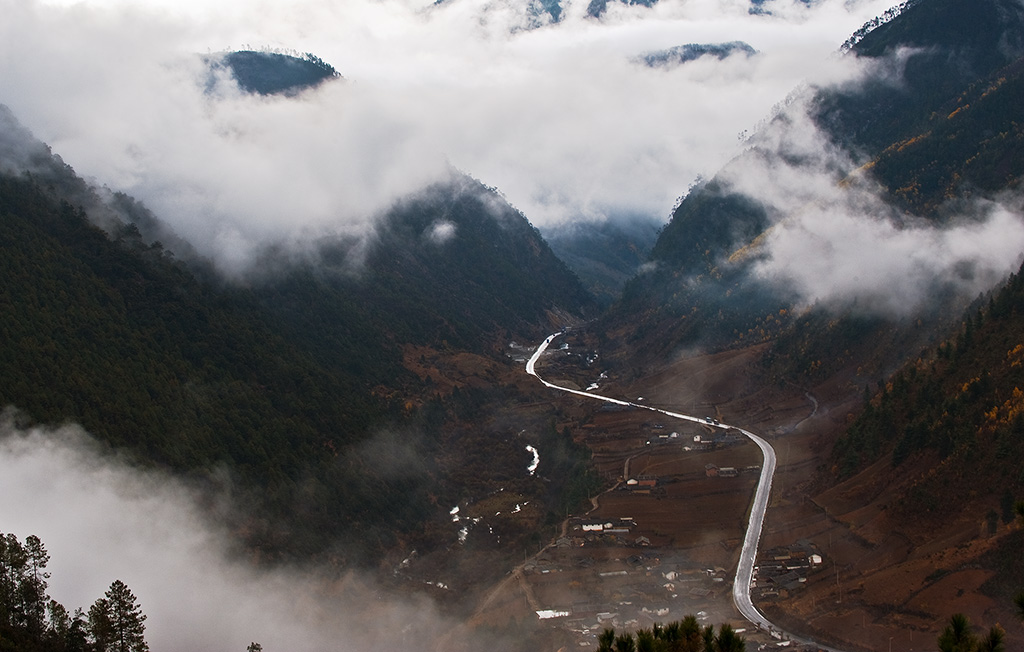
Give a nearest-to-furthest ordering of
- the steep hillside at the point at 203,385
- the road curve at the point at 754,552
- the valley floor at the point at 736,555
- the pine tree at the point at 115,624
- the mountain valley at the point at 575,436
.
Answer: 1. the pine tree at the point at 115,624
2. the valley floor at the point at 736,555
3. the road curve at the point at 754,552
4. the mountain valley at the point at 575,436
5. the steep hillside at the point at 203,385

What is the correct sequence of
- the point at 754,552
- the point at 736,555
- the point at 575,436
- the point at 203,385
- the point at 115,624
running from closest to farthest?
1. the point at 115,624
2. the point at 736,555
3. the point at 754,552
4. the point at 203,385
5. the point at 575,436

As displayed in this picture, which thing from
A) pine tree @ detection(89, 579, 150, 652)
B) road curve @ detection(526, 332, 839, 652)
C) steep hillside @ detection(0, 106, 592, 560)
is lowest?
road curve @ detection(526, 332, 839, 652)

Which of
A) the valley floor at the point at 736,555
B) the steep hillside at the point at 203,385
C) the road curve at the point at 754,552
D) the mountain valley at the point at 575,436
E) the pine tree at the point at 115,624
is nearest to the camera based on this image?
the pine tree at the point at 115,624

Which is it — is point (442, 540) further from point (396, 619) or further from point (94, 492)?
point (94, 492)

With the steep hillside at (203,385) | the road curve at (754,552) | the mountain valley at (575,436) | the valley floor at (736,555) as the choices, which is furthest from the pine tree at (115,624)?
the road curve at (754,552)

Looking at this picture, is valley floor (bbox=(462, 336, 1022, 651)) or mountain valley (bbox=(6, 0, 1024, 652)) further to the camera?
mountain valley (bbox=(6, 0, 1024, 652))

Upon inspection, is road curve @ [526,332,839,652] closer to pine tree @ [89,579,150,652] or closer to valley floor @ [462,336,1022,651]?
valley floor @ [462,336,1022,651]

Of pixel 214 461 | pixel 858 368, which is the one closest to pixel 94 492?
pixel 214 461

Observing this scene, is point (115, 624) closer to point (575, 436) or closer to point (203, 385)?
point (203, 385)

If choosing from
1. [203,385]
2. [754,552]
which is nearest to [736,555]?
[754,552]

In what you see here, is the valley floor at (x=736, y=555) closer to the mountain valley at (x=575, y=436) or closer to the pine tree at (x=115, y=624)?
the mountain valley at (x=575, y=436)

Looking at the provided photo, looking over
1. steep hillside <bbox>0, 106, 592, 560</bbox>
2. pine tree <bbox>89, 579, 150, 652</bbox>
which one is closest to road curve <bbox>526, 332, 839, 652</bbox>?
steep hillside <bbox>0, 106, 592, 560</bbox>
